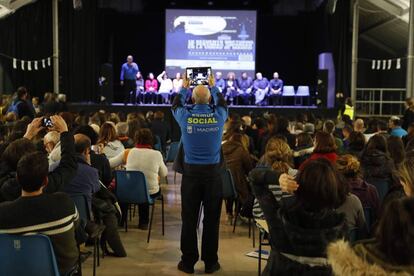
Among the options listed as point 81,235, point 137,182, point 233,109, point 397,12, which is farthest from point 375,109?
point 81,235

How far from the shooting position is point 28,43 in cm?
1555

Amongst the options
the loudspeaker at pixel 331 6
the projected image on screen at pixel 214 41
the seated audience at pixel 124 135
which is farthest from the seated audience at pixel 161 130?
the loudspeaker at pixel 331 6

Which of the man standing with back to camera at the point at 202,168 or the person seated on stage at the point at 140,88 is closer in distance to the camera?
the man standing with back to camera at the point at 202,168

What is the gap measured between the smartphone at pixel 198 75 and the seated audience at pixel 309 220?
2.23 meters

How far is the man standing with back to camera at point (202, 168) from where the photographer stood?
14.3 ft

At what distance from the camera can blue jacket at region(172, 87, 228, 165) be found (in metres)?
4.36

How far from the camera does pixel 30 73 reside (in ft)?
52.5

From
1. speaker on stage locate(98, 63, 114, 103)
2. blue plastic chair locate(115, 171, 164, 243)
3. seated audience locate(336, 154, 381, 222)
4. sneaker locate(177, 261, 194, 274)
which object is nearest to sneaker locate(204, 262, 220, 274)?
sneaker locate(177, 261, 194, 274)

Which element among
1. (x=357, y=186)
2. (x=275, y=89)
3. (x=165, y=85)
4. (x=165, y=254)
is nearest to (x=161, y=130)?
(x=165, y=254)

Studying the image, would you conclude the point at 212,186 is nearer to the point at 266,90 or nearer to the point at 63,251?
the point at 63,251

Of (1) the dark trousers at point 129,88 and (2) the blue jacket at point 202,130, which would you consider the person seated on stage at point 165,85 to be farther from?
(2) the blue jacket at point 202,130

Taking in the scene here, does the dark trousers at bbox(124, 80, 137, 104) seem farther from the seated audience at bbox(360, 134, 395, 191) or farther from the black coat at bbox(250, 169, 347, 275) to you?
the black coat at bbox(250, 169, 347, 275)

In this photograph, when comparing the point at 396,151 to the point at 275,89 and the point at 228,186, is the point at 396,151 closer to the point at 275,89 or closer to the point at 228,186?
the point at 228,186

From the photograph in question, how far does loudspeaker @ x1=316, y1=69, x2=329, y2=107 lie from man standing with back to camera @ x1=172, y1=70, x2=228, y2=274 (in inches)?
468
